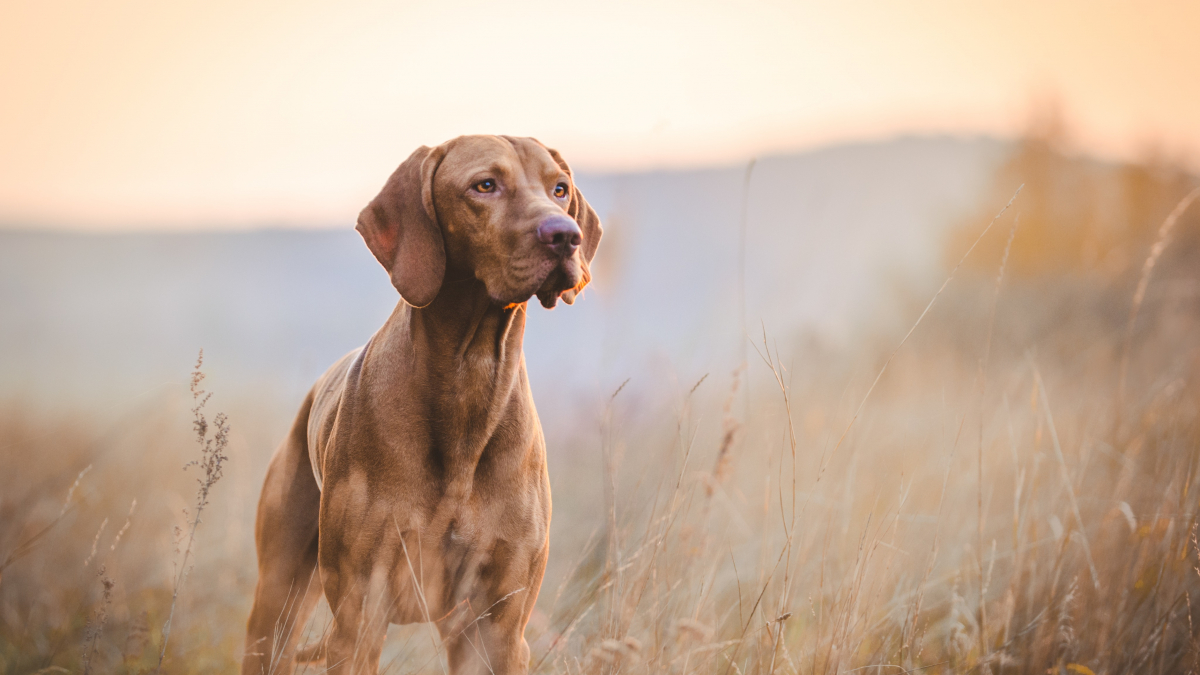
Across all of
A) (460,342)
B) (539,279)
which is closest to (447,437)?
(460,342)

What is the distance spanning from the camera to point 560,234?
2486mm

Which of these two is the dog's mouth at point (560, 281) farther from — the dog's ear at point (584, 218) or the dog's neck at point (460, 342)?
the dog's ear at point (584, 218)

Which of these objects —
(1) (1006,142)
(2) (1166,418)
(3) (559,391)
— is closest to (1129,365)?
(2) (1166,418)

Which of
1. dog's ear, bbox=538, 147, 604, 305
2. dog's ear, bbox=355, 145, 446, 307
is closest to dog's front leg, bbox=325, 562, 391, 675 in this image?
dog's ear, bbox=355, 145, 446, 307

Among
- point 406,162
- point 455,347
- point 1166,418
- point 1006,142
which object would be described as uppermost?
point 1006,142

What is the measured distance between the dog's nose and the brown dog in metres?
0.06

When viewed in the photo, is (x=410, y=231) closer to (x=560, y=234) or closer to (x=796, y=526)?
(x=560, y=234)

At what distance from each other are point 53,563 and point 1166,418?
7250 mm

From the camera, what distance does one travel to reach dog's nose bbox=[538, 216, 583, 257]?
2480mm

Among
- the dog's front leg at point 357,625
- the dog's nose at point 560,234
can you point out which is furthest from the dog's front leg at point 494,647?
the dog's nose at point 560,234

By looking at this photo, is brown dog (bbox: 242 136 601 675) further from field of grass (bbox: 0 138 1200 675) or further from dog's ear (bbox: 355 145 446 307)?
field of grass (bbox: 0 138 1200 675)

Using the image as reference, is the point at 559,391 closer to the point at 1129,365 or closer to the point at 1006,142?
the point at 1129,365

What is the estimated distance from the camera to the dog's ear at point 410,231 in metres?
2.67

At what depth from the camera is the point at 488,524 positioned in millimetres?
2744
